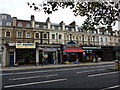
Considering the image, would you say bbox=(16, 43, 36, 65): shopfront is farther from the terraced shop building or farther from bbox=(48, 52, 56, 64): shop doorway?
bbox=(48, 52, 56, 64): shop doorway

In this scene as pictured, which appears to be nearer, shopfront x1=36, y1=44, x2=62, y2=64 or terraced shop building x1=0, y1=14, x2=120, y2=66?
terraced shop building x1=0, y1=14, x2=120, y2=66

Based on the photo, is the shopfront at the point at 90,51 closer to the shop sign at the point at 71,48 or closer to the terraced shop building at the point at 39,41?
the terraced shop building at the point at 39,41

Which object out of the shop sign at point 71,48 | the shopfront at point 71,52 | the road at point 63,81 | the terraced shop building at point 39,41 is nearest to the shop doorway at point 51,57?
the terraced shop building at point 39,41

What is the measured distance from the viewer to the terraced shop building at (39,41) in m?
23.9

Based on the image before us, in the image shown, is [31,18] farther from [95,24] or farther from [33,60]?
[95,24]

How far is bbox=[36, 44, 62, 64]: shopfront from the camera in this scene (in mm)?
25598

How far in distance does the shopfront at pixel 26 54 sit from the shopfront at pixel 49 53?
3.93 ft

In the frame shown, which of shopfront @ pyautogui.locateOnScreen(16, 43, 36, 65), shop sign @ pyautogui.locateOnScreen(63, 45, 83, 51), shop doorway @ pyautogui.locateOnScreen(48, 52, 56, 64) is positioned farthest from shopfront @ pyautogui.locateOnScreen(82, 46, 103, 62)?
shopfront @ pyautogui.locateOnScreen(16, 43, 36, 65)

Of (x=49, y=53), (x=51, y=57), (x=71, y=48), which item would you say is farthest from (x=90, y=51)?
(x=49, y=53)

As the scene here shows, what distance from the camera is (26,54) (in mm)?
25906

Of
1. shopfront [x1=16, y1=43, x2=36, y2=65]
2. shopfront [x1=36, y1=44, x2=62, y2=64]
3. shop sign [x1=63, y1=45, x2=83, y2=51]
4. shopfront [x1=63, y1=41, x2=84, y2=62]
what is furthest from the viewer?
shopfront [x1=63, y1=41, x2=84, y2=62]

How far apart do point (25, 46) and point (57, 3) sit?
19273 millimetres

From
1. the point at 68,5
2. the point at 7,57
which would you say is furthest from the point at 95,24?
the point at 7,57

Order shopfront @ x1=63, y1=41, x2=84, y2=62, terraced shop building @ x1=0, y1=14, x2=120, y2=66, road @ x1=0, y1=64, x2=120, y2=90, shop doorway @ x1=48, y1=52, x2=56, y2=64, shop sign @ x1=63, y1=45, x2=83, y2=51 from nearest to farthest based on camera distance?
1. road @ x1=0, y1=64, x2=120, y2=90
2. terraced shop building @ x1=0, y1=14, x2=120, y2=66
3. shop doorway @ x1=48, y1=52, x2=56, y2=64
4. shop sign @ x1=63, y1=45, x2=83, y2=51
5. shopfront @ x1=63, y1=41, x2=84, y2=62
